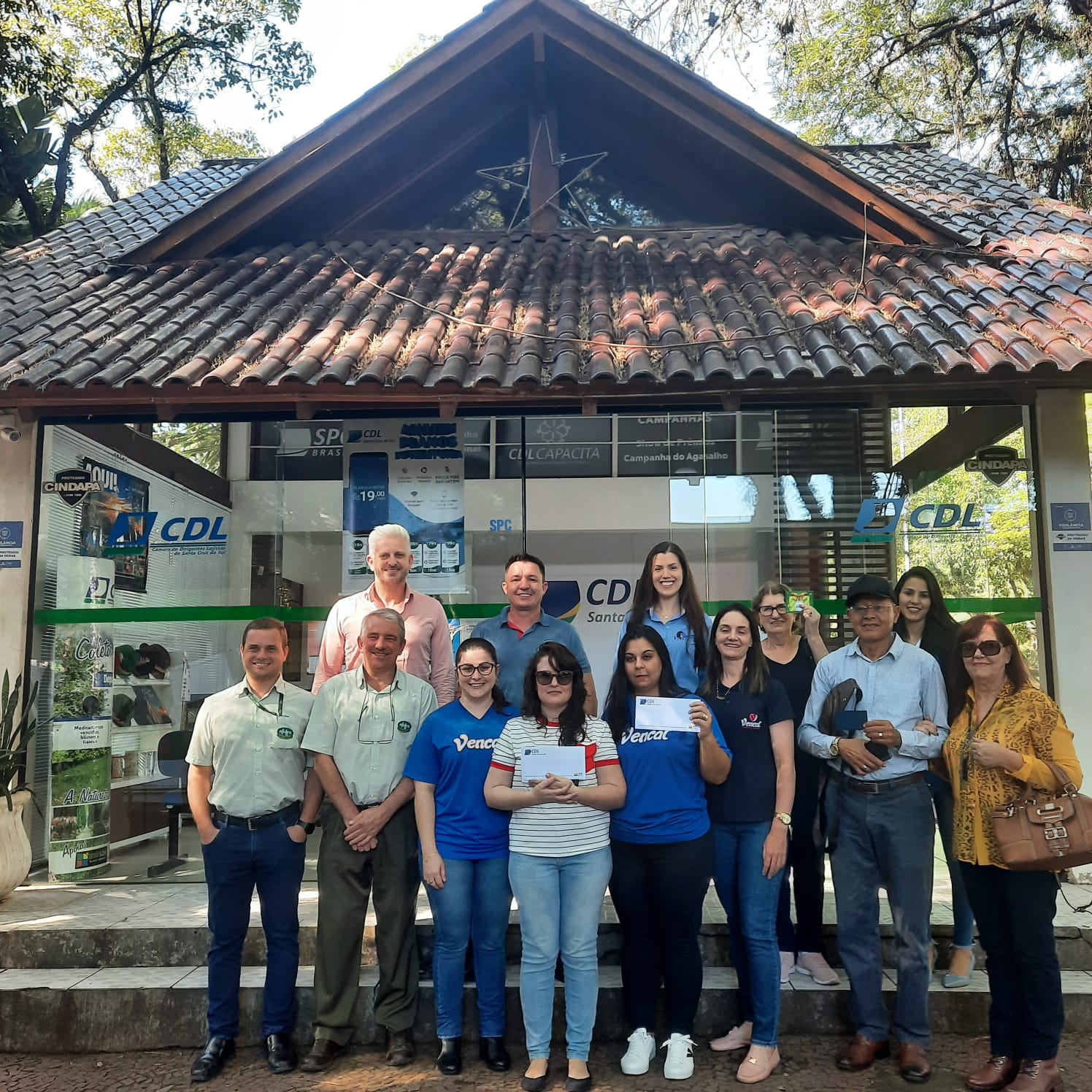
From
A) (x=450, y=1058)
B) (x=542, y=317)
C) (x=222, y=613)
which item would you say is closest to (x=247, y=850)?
(x=450, y=1058)

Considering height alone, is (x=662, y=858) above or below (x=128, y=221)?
below

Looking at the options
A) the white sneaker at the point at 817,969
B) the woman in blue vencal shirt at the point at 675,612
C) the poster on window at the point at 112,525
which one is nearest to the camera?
the woman in blue vencal shirt at the point at 675,612

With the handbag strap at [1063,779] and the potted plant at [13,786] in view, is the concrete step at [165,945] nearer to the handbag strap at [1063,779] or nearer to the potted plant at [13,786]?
the potted plant at [13,786]

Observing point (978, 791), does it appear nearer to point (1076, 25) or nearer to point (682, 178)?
point (682, 178)

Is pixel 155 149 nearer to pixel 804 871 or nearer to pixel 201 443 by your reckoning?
pixel 201 443

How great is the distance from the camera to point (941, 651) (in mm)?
4957

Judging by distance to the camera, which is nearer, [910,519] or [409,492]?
[910,519]

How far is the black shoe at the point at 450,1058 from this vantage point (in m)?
4.27

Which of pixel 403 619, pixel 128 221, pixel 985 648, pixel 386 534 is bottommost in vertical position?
pixel 985 648

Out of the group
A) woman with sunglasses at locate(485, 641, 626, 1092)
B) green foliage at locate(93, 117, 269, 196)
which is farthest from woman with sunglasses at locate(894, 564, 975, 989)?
green foliage at locate(93, 117, 269, 196)

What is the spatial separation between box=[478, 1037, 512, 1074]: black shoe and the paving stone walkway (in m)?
0.04

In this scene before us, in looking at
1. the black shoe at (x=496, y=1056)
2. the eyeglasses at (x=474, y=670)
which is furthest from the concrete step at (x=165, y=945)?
the eyeglasses at (x=474, y=670)

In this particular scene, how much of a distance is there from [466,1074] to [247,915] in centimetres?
122

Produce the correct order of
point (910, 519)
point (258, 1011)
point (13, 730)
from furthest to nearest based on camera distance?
1. point (910, 519)
2. point (13, 730)
3. point (258, 1011)
